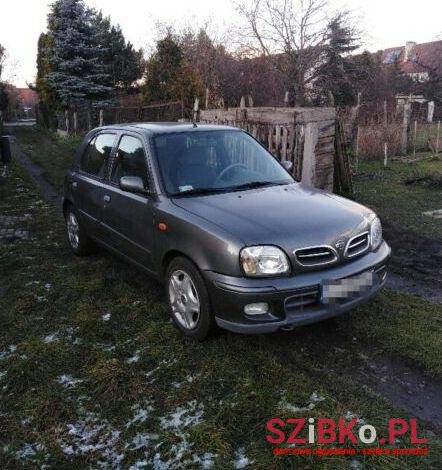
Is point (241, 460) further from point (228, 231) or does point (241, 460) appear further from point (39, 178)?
point (39, 178)

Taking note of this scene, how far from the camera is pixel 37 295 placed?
4859 mm

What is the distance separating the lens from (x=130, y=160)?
14.9ft

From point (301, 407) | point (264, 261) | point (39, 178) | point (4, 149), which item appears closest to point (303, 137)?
point (264, 261)

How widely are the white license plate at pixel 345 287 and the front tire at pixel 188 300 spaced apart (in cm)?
87

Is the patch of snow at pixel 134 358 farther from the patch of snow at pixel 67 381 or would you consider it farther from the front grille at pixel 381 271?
the front grille at pixel 381 271

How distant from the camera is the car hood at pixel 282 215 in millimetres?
3284

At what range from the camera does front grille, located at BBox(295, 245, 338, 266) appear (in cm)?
326

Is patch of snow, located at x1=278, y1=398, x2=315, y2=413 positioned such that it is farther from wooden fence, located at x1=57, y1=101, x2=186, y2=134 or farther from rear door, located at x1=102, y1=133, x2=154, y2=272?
wooden fence, located at x1=57, y1=101, x2=186, y2=134

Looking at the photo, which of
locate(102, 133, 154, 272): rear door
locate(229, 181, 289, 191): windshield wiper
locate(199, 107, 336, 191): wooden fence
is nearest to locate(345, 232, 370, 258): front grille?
locate(229, 181, 289, 191): windshield wiper

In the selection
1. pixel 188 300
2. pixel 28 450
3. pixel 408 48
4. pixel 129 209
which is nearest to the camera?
pixel 28 450

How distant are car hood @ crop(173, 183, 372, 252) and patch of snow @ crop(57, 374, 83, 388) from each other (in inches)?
60.4

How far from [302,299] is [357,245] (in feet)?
2.32

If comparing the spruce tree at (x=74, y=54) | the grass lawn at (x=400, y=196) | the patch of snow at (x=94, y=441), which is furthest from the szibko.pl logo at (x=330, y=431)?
the spruce tree at (x=74, y=54)

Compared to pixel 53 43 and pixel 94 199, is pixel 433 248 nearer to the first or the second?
pixel 94 199
